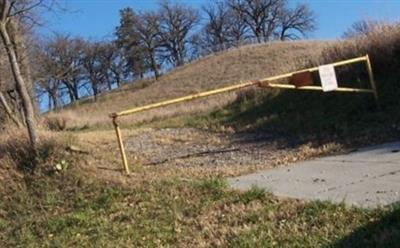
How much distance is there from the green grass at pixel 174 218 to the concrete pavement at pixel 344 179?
0.33 meters

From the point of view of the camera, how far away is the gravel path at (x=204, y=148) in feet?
34.3

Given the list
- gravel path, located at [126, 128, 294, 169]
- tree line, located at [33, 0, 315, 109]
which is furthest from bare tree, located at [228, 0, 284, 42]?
gravel path, located at [126, 128, 294, 169]

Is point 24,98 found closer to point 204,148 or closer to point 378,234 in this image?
point 204,148

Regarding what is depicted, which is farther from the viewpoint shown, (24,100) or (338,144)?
(24,100)

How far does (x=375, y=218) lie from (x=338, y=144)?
168 inches

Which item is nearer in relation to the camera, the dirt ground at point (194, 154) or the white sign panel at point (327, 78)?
the dirt ground at point (194, 154)

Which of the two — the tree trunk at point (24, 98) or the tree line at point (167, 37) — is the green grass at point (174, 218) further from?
the tree line at point (167, 37)

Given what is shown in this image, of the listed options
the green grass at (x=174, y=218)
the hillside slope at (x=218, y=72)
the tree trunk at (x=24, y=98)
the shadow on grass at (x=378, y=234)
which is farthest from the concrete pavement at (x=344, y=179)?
the hillside slope at (x=218, y=72)

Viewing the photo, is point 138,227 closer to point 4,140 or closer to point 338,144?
point 338,144

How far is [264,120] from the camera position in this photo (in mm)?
13836

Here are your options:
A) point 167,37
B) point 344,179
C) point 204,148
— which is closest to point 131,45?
point 167,37

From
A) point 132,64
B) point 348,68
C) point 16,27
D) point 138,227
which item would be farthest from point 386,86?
point 132,64

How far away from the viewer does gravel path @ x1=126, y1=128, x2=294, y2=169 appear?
34.3ft

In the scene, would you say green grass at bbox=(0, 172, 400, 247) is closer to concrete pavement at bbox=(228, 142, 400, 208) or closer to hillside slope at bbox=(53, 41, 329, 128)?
concrete pavement at bbox=(228, 142, 400, 208)
